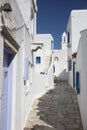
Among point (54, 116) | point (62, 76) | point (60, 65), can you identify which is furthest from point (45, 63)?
point (54, 116)

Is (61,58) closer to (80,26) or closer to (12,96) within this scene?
(80,26)

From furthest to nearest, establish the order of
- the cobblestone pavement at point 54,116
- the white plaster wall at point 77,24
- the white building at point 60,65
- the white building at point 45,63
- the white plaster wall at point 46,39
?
the white plaster wall at point 46,39
the white building at point 60,65
the white plaster wall at point 77,24
the white building at point 45,63
the cobblestone pavement at point 54,116

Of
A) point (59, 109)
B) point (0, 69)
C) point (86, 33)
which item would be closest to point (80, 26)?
point (59, 109)

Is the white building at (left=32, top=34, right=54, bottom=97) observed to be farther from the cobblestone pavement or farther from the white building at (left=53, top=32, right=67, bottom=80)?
the cobblestone pavement

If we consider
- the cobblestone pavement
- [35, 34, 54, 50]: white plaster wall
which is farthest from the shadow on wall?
the cobblestone pavement

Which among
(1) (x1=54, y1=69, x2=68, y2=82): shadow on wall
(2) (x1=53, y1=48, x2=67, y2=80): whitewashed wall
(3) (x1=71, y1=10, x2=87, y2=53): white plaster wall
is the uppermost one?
(3) (x1=71, y1=10, x2=87, y2=53): white plaster wall

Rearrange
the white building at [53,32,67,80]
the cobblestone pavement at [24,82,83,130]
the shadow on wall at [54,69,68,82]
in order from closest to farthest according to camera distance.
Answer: the cobblestone pavement at [24,82,83,130] < the shadow on wall at [54,69,68,82] < the white building at [53,32,67,80]

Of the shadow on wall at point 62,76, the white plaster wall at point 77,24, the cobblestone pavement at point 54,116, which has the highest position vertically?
the white plaster wall at point 77,24

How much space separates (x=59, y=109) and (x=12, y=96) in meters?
5.25

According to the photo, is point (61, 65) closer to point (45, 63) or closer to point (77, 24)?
point (45, 63)

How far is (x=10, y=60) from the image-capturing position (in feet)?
20.1

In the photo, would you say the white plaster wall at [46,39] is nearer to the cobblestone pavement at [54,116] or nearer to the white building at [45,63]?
the white building at [45,63]

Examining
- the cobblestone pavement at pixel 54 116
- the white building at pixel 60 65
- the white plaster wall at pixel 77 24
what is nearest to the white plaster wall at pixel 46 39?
the white building at pixel 60 65

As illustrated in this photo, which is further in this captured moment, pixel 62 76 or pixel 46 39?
pixel 46 39
